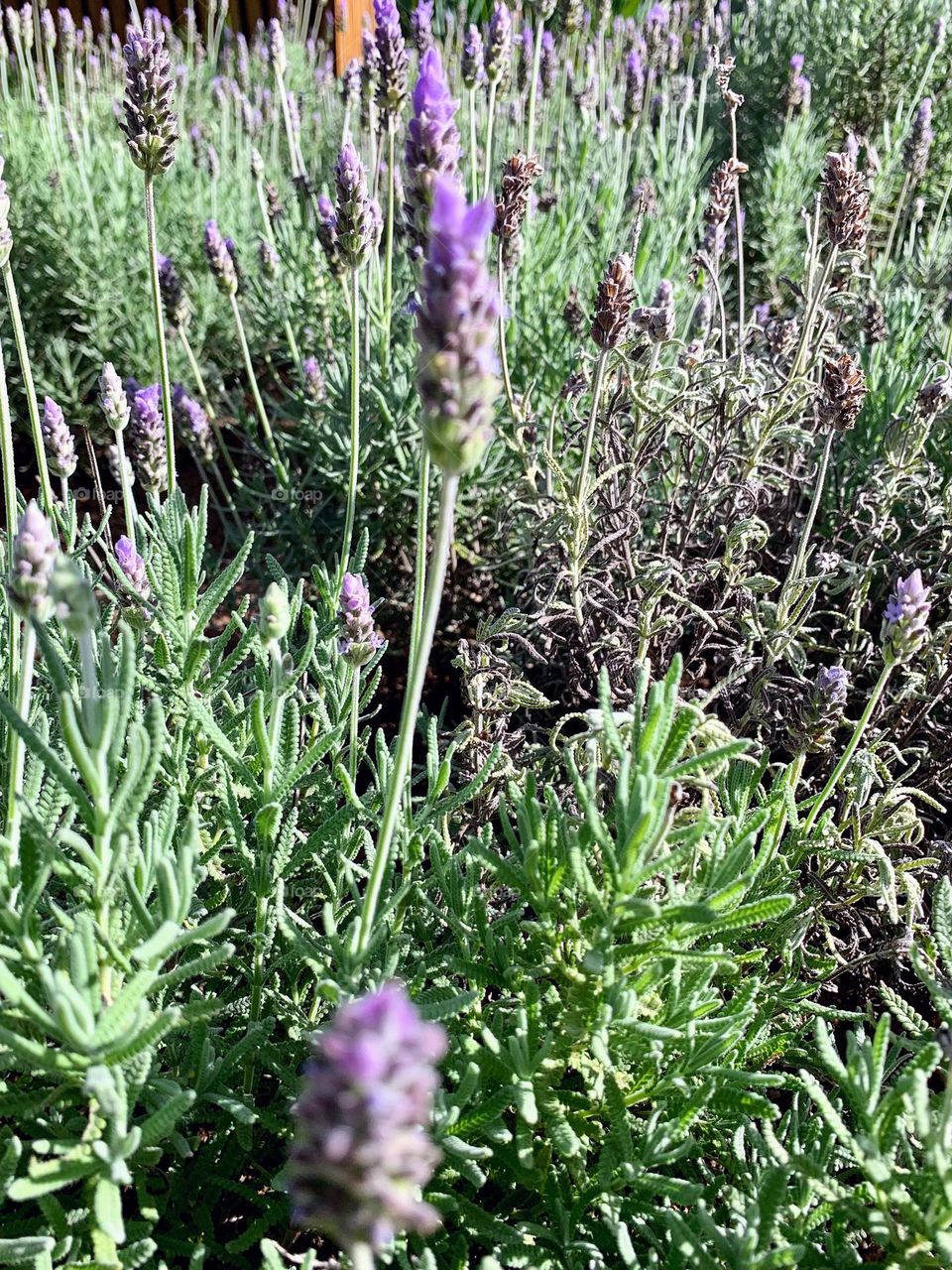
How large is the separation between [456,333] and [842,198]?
1.60 metres

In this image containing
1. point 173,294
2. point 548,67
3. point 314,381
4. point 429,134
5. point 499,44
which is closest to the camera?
point 429,134

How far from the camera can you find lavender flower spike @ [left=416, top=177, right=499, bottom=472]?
89 cm

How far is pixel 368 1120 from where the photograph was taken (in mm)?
689

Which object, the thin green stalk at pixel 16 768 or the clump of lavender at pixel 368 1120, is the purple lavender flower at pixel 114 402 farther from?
the clump of lavender at pixel 368 1120

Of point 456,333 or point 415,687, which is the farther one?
point 415,687

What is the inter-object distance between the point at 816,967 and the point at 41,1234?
121 centimetres

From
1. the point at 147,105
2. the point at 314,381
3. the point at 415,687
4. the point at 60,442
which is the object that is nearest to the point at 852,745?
the point at 415,687

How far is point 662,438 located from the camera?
2.56 m

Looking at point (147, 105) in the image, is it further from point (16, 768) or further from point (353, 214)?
point (16, 768)

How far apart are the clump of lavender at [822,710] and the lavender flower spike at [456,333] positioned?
94 centimetres

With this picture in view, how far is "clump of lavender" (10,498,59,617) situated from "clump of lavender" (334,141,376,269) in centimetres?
93

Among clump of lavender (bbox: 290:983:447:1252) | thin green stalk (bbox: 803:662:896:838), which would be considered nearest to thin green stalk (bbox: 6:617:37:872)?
clump of lavender (bbox: 290:983:447:1252)

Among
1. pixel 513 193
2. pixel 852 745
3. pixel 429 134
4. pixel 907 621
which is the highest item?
pixel 429 134

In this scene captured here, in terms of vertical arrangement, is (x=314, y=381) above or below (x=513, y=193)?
below
